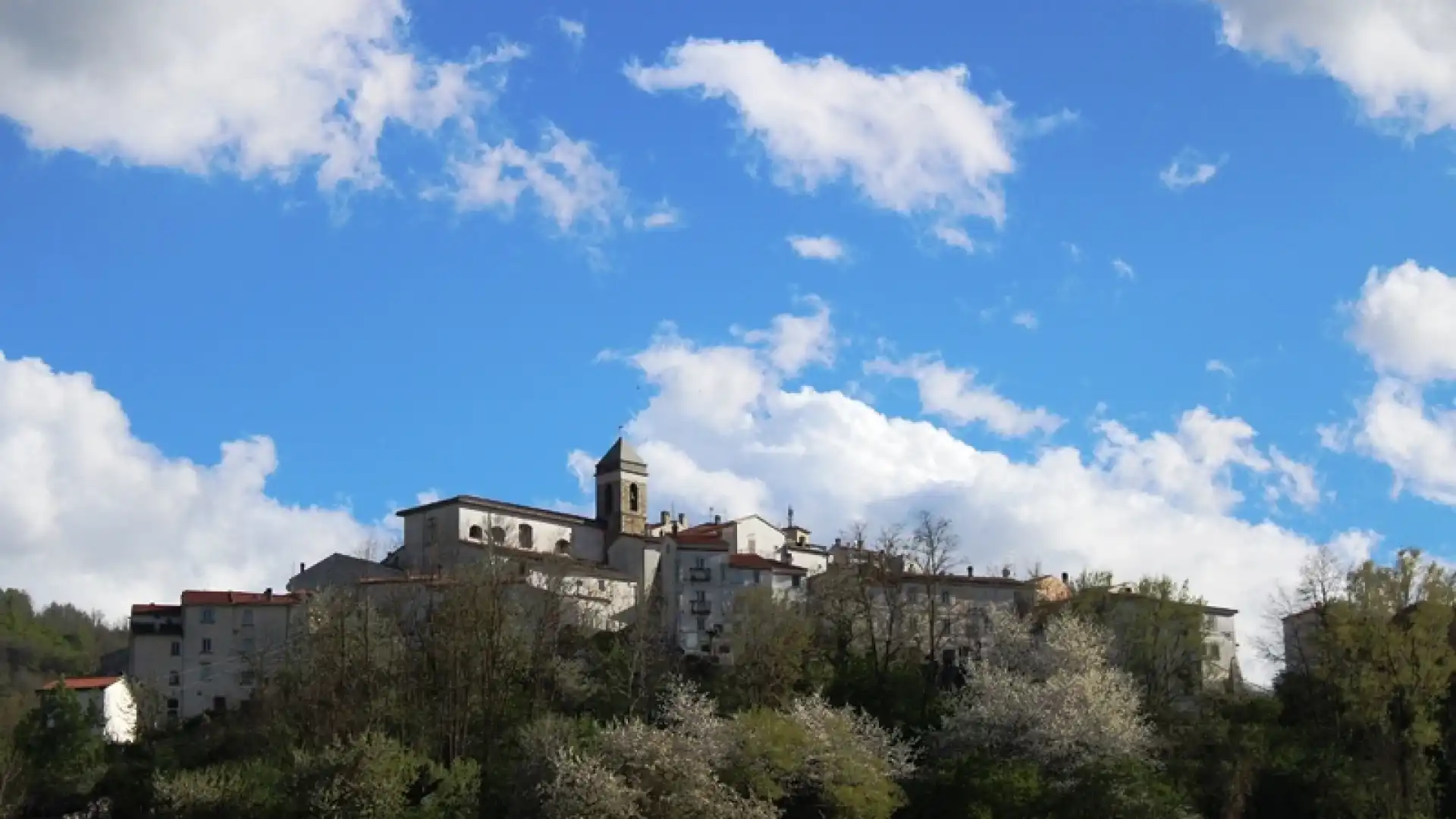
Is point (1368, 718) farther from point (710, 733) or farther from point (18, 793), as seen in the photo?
point (18, 793)

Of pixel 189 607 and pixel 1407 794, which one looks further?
pixel 189 607

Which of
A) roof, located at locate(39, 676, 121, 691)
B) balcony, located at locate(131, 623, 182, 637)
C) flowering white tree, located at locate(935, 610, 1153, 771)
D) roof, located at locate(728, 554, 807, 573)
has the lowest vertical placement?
flowering white tree, located at locate(935, 610, 1153, 771)

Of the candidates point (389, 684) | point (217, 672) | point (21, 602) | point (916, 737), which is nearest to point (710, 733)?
point (916, 737)

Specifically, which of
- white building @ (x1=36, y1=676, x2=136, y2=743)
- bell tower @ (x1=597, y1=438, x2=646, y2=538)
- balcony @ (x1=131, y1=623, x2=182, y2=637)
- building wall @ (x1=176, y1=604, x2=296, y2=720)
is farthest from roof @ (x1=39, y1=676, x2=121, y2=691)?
bell tower @ (x1=597, y1=438, x2=646, y2=538)

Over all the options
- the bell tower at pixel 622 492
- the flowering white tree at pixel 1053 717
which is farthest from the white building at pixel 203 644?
the flowering white tree at pixel 1053 717

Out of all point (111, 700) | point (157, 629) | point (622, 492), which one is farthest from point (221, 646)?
point (622, 492)

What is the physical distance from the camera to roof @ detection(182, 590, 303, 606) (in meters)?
99.5

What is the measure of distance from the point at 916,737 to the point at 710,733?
10.3 meters

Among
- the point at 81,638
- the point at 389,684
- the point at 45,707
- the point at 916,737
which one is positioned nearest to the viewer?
the point at 916,737

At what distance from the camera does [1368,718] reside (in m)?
69.1

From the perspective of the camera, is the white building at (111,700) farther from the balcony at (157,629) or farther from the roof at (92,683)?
the balcony at (157,629)

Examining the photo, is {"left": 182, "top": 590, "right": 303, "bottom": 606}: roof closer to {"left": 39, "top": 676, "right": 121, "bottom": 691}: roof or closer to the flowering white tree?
{"left": 39, "top": 676, "right": 121, "bottom": 691}: roof

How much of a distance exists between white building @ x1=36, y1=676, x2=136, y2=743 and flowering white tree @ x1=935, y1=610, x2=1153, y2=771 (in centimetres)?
4911

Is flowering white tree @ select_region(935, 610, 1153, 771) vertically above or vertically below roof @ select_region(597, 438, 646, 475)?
below
